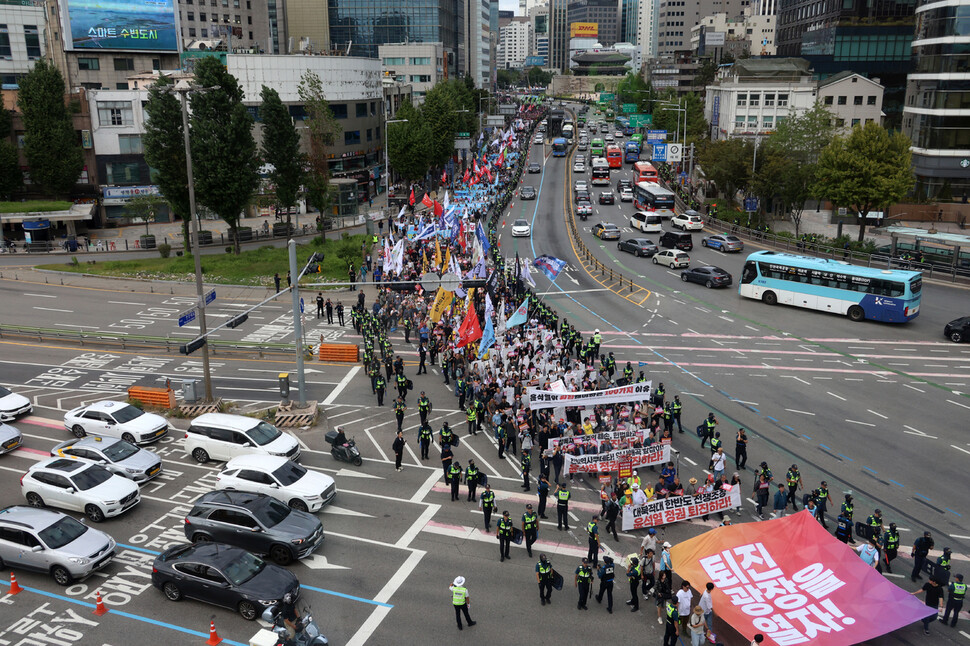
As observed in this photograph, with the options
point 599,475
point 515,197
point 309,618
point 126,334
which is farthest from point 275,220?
point 309,618

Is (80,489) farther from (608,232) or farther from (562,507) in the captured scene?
(608,232)

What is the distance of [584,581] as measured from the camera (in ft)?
59.6

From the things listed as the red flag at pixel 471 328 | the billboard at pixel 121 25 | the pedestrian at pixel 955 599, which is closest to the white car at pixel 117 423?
the red flag at pixel 471 328

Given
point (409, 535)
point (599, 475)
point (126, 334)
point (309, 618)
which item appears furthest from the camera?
point (126, 334)

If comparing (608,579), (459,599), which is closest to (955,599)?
(608,579)

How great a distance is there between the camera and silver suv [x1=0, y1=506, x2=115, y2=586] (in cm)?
1955

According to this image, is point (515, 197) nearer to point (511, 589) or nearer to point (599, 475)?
point (599, 475)

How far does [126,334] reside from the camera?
43.1m

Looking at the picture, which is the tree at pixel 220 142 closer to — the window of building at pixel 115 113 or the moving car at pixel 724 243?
the window of building at pixel 115 113

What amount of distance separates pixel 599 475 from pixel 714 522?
4220 millimetres

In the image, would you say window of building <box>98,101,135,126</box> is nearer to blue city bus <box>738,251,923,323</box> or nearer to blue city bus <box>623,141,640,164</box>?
blue city bus <box>738,251,923,323</box>

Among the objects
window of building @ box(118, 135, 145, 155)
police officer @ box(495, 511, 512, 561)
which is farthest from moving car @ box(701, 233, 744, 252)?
window of building @ box(118, 135, 145, 155)

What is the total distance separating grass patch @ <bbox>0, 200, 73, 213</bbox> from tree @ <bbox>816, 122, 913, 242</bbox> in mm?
65114

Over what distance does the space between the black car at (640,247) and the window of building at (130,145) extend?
49.4 meters
